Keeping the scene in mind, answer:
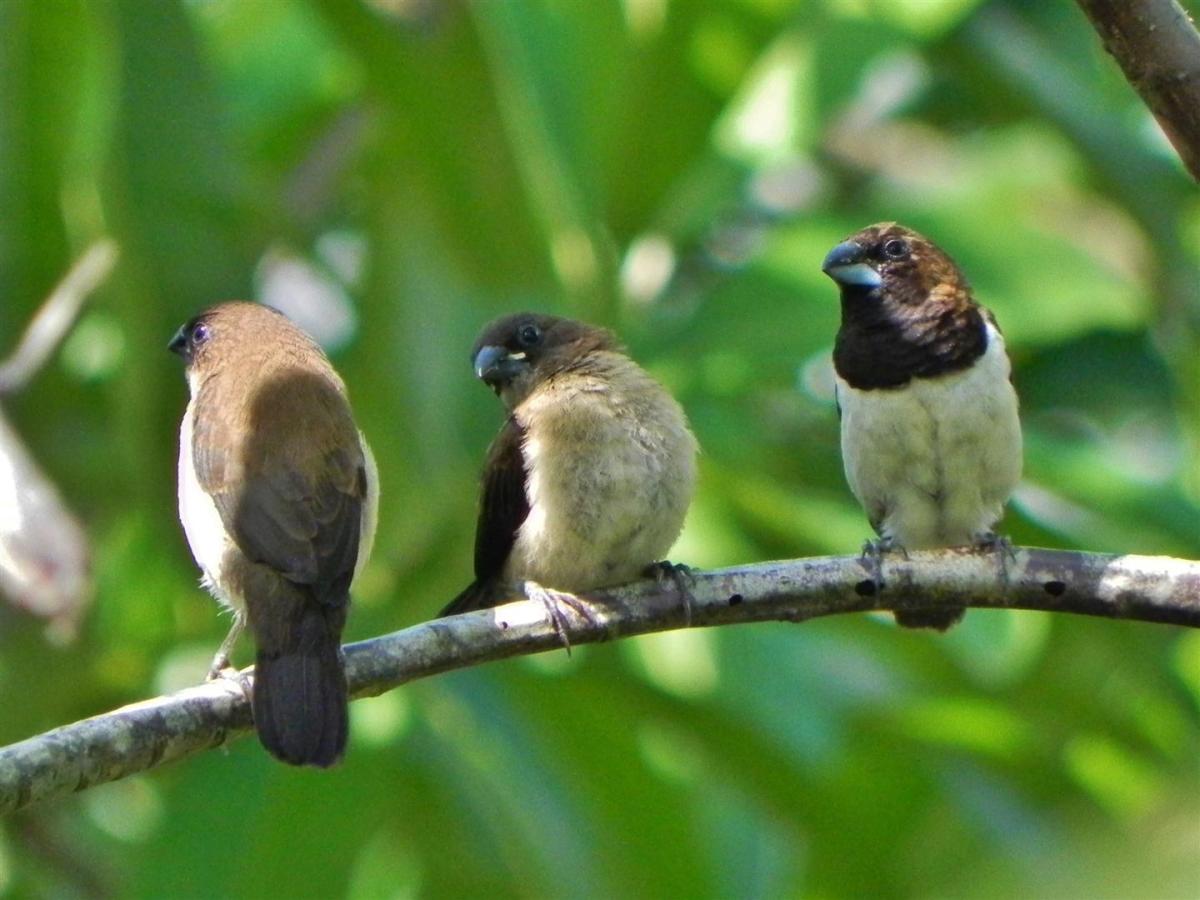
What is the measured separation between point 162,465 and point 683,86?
213cm

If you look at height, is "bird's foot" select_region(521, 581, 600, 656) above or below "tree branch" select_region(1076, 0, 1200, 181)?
below

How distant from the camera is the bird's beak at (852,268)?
5.38 meters

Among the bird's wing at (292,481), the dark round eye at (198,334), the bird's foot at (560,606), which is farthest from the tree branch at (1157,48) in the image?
the dark round eye at (198,334)

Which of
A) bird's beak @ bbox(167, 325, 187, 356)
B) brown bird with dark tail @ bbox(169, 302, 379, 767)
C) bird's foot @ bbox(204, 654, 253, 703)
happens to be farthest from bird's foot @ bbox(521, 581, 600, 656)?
bird's beak @ bbox(167, 325, 187, 356)

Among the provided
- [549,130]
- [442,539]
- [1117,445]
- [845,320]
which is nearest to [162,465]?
[442,539]

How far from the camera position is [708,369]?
21.5 feet

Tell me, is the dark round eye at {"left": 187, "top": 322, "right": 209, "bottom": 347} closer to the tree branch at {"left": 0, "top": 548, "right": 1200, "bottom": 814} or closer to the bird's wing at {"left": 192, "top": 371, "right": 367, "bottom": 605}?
the bird's wing at {"left": 192, "top": 371, "right": 367, "bottom": 605}

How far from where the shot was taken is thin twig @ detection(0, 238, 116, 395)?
5.57 m

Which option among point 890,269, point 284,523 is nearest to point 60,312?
point 284,523

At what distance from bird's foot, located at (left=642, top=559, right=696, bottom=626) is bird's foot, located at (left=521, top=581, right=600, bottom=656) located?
20cm

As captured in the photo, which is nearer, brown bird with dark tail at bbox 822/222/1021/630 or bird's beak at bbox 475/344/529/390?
brown bird with dark tail at bbox 822/222/1021/630

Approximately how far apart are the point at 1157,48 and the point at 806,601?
1259 mm

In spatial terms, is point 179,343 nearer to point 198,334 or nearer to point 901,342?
point 198,334

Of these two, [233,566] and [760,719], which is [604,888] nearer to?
[760,719]
